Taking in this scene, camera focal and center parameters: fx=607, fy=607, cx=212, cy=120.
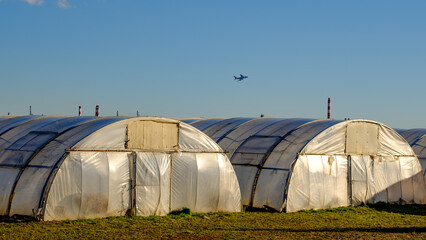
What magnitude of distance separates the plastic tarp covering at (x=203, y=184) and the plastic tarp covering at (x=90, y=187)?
2.18 metres

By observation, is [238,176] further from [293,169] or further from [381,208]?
[381,208]

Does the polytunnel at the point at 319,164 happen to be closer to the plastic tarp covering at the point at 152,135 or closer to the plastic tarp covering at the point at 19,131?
the plastic tarp covering at the point at 152,135

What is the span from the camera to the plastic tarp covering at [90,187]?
20.8 m

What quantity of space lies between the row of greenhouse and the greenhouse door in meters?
0.04

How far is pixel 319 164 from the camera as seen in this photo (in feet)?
88.9

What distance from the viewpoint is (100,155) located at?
72.2 ft


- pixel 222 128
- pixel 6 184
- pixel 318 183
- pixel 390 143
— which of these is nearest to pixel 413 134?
pixel 390 143

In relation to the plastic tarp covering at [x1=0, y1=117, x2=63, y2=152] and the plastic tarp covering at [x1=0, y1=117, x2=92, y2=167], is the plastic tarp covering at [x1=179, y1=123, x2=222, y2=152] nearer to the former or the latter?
the plastic tarp covering at [x1=0, y1=117, x2=92, y2=167]

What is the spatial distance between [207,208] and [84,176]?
548 centimetres

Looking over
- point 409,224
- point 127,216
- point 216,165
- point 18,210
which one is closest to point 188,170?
point 216,165

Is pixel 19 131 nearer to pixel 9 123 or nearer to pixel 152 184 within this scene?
pixel 9 123

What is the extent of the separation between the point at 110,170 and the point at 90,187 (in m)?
0.98

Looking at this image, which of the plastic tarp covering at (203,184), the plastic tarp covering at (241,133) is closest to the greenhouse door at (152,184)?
the plastic tarp covering at (203,184)

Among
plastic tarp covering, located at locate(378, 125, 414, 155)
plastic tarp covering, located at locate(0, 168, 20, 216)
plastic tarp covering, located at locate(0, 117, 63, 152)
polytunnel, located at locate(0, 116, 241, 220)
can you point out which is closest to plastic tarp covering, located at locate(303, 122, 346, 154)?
plastic tarp covering, located at locate(378, 125, 414, 155)
